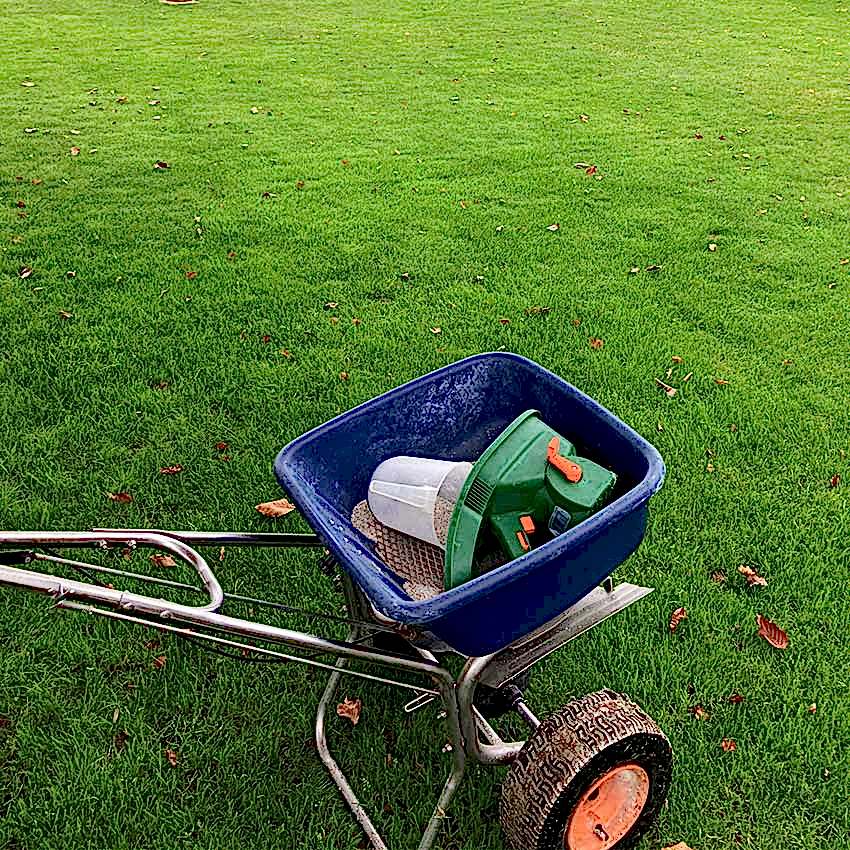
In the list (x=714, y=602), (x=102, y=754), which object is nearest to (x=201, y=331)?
(x=102, y=754)

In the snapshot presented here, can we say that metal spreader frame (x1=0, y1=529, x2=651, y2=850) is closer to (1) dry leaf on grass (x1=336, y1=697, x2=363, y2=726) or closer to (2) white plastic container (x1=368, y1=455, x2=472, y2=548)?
(1) dry leaf on grass (x1=336, y1=697, x2=363, y2=726)

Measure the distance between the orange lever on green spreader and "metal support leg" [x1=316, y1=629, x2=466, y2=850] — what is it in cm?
50

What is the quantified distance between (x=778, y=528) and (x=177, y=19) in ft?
30.1

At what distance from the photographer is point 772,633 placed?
277 cm

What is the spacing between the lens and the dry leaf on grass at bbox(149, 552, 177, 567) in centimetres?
297

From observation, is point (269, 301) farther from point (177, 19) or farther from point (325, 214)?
point (177, 19)

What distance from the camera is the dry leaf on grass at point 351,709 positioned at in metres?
2.52

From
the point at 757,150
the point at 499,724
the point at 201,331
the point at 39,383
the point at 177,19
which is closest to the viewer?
the point at 499,724

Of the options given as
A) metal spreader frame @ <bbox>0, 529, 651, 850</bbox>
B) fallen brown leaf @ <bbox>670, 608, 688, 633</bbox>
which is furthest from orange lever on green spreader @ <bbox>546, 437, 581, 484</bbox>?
fallen brown leaf @ <bbox>670, 608, 688, 633</bbox>

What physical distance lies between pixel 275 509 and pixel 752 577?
157cm

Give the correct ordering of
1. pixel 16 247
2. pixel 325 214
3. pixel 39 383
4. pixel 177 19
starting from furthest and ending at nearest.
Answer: pixel 177 19 < pixel 325 214 < pixel 16 247 < pixel 39 383

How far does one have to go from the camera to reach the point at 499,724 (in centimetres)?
251

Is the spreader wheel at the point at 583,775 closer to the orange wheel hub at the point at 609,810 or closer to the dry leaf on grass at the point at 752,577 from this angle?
the orange wheel hub at the point at 609,810

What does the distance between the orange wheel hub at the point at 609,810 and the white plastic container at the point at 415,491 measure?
2.16ft
